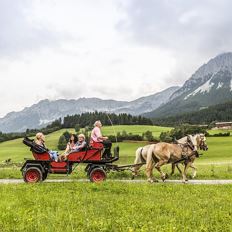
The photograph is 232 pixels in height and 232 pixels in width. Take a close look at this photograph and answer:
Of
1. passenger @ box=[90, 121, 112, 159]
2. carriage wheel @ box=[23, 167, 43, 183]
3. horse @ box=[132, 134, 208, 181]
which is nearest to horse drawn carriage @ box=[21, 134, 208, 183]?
carriage wheel @ box=[23, 167, 43, 183]

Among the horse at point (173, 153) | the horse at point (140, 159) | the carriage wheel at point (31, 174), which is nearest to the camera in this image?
the carriage wheel at point (31, 174)

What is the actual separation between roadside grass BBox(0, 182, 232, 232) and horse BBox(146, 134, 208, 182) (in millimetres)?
4334

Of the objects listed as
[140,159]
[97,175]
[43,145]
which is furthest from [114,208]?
[140,159]

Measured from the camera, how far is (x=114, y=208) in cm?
1035

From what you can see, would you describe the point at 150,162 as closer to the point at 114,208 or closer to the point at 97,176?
the point at 97,176

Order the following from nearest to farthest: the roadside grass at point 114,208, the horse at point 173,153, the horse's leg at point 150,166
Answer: the roadside grass at point 114,208 → the horse's leg at point 150,166 → the horse at point 173,153

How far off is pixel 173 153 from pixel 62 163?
541cm

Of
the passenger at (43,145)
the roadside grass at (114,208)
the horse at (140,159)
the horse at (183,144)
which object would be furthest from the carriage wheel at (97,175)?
the roadside grass at (114,208)

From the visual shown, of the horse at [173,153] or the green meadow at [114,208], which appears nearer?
the green meadow at [114,208]

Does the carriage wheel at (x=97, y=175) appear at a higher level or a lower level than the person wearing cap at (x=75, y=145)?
lower

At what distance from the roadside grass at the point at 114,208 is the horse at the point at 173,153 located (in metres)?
4.33

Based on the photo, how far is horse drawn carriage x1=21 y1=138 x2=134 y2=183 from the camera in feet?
59.3

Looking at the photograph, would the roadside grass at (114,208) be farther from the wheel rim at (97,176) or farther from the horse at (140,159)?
the horse at (140,159)

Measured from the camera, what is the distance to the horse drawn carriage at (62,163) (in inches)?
712
